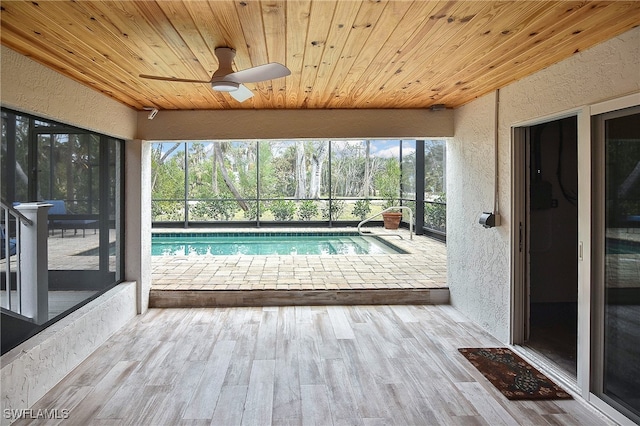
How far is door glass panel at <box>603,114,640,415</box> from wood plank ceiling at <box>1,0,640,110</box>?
0.63 metres

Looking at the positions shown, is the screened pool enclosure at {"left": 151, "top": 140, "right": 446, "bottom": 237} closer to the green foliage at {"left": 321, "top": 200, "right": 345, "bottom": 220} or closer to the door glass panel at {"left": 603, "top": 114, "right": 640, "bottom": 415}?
the green foliage at {"left": 321, "top": 200, "right": 345, "bottom": 220}

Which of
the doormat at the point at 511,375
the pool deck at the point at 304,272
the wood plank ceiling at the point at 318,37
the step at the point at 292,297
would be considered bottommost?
the doormat at the point at 511,375

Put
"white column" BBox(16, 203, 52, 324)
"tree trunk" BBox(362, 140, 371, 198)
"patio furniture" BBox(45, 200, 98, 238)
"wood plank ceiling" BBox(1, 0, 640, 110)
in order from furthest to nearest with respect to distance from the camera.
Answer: "tree trunk" BBox(362, 140, 371, 198) → "patio furniture" BBox(45, 200, 98, 238) → "white column" BBox(16, 203, 52, 324) → "wood plank ceiling" BBox(1, 0, 640, 110)

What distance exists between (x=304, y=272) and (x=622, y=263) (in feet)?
13.5

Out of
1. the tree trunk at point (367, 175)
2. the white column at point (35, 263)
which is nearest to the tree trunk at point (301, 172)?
the tree trunk at point (367, 175)

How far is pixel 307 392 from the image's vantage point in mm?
2908

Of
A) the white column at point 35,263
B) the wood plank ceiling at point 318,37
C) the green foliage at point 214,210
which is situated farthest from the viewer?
the green foliage at point 214,210

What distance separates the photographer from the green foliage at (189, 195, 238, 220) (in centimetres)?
1198

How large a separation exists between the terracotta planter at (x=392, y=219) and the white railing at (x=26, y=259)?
8943mm

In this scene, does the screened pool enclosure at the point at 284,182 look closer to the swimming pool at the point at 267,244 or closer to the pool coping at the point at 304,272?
the swimming pool at the point at 267,244

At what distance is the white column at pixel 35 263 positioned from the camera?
2.96m

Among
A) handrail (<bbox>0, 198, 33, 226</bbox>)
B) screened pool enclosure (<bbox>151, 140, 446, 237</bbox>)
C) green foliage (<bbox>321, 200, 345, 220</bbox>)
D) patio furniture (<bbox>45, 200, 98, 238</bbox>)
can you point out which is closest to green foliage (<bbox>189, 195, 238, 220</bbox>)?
screened pool enclosure (<bbox>151, 140, 446, 237</bbox>)

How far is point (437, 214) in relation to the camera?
9438mm

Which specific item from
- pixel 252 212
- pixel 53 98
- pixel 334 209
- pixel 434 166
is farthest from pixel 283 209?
pixel 53 98
